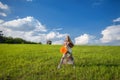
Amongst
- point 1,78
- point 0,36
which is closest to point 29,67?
point 1,78

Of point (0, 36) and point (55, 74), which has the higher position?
point (0, 36)

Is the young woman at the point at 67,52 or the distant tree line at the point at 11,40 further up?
the distant tree line at the point at 11,40

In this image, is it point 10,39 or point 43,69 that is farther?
point 10,39

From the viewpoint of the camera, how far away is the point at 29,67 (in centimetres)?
2006

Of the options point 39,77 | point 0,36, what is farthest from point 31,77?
point 0,36

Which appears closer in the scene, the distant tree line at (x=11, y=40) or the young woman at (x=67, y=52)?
the young woman at (x=67, y=52)

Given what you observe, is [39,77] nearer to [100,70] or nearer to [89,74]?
[89,74]

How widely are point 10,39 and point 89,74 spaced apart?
2285 inches

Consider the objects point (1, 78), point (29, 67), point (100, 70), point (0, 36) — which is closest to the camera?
point (1, 78)

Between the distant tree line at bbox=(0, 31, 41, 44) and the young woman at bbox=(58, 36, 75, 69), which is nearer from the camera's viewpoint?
the young woman at bbox=(58, 36, 75, 69)

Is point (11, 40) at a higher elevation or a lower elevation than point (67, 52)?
higher

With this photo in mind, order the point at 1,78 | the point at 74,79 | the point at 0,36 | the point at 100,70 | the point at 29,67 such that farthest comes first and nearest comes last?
the point at 0,36, the point at 29,67, the point at 100,70, the point at 1,78, the point at 74,79

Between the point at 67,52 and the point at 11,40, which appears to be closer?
the point at 67,52

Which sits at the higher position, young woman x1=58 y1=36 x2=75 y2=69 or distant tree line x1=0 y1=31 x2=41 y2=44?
distant tree line x1=0 y1=31 x2=41 y2=44
